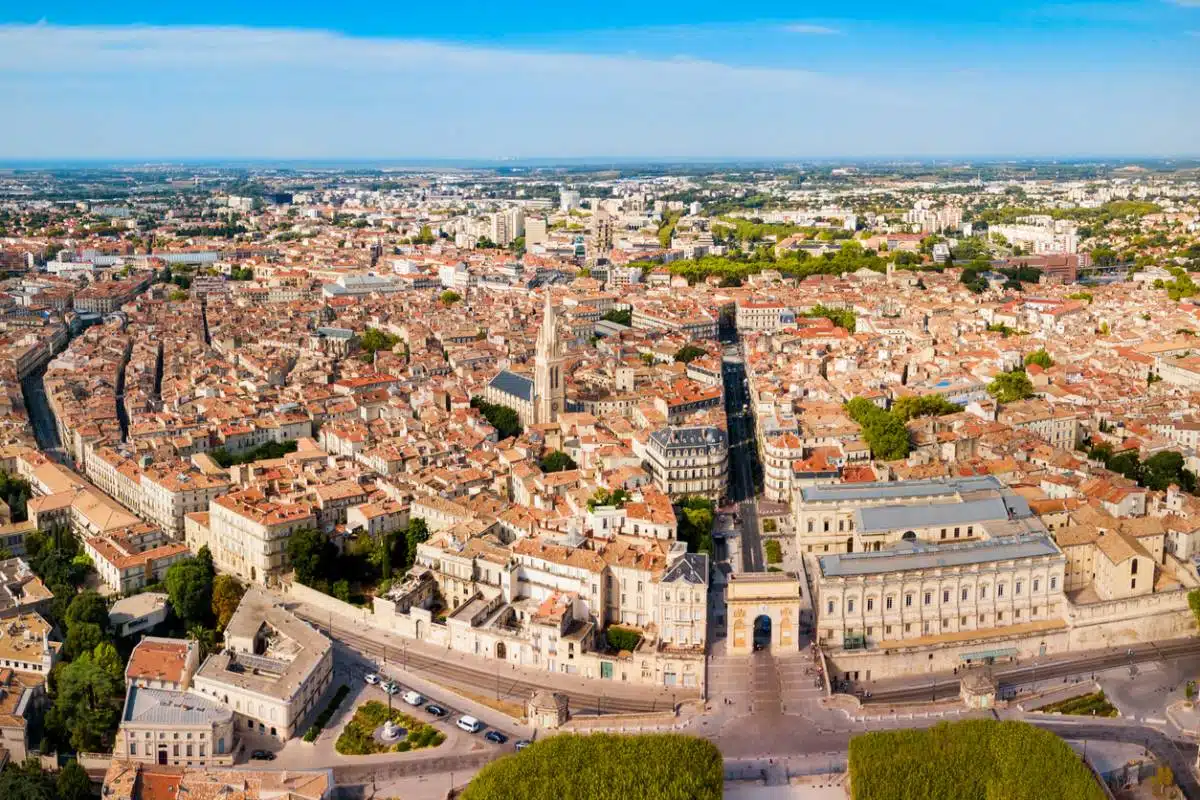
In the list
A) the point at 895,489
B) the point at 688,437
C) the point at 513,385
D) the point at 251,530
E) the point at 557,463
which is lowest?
the point at 251,530

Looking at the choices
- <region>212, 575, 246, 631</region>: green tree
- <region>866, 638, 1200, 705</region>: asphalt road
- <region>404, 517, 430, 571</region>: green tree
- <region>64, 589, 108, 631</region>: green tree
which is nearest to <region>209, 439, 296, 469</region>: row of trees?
<region>404, 517, 430, 571</region>: green tree

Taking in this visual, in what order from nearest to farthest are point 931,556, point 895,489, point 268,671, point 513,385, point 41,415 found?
1. point 268,671
2. point 931,556
3. point 895,489
4. point 513,385
5. point 41,415

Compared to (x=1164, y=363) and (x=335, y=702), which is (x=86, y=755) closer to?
(x=335, y=702)

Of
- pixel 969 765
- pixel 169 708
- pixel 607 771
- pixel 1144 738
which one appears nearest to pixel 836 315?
pixel 1144 738

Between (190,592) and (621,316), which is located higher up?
(621,316)

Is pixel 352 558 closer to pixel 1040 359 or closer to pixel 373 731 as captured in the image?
pixel 373 731
